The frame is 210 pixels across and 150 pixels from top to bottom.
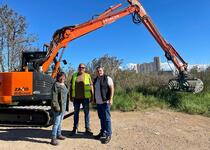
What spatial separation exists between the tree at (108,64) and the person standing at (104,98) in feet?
33.2

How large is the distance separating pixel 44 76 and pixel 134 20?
5.47m

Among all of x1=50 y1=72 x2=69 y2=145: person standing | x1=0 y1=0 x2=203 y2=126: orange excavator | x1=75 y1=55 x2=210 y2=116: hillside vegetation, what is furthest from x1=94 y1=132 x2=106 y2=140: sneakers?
x1=75 y1=55 x2=210 y2=116: hillside vegetation

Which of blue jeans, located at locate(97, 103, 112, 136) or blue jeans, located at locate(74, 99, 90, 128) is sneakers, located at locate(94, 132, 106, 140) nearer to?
blue jeans, located at locate(97, 103, 112, 136)

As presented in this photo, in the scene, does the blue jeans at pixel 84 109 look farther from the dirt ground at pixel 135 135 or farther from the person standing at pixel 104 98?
the person standing at pixel 104 98

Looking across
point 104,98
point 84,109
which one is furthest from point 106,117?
point 84,109

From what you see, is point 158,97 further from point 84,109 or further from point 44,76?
point 84,109

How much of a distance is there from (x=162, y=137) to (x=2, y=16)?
17.6 metres

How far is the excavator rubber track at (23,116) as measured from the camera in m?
10.0

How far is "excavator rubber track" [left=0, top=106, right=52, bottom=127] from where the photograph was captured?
33.0 feet

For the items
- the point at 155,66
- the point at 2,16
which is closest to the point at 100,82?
the point at 2,16

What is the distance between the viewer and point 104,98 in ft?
25.7

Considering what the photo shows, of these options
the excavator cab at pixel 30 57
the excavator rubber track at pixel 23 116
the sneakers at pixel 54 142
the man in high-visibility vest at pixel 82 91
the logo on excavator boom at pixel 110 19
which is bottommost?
the sneakers at pixel 54 142

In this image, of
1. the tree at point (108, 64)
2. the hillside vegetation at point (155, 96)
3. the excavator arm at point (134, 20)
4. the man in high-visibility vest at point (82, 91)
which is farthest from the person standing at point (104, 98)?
the tree at point (108, 64)

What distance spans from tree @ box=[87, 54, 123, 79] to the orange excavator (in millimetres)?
4470
